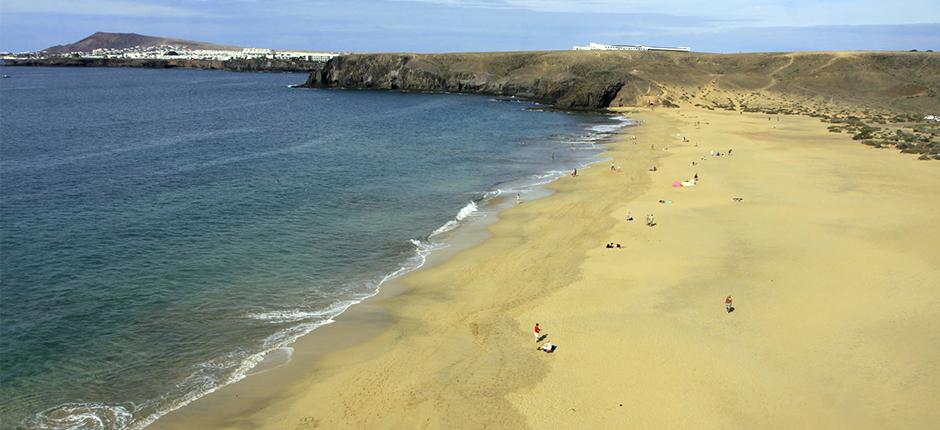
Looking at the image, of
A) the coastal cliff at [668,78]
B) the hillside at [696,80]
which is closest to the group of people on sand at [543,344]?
the hillside at [696,80]

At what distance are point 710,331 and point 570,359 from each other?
5226mm

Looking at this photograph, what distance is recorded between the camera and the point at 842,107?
98688mm

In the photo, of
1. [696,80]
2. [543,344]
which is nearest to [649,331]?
[543,344]

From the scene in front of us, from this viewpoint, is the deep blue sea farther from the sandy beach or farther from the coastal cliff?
the coastal cliff

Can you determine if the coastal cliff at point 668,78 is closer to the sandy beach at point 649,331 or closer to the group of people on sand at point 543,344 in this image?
the sandy beach at point 649,331

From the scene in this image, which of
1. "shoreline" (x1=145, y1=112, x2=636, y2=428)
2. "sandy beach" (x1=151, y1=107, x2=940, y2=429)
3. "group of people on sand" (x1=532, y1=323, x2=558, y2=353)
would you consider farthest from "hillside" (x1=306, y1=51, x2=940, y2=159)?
"group of people on sand" (x1=532, y1=323, x2=558, y2=353)

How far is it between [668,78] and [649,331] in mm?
105152

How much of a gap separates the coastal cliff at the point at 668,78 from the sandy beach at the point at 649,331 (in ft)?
233

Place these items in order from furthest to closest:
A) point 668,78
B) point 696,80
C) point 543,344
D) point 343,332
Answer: point 696,80 → point 668,78 → point 343,332 → point 543,344

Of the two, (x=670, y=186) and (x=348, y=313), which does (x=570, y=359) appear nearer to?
(x=348, y=313)

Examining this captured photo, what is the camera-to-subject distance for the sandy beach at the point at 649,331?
17.3m

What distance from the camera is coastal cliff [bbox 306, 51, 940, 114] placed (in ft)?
341

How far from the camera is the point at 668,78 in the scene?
4656 inches

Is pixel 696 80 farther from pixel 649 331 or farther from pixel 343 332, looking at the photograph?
pixel 343 332
